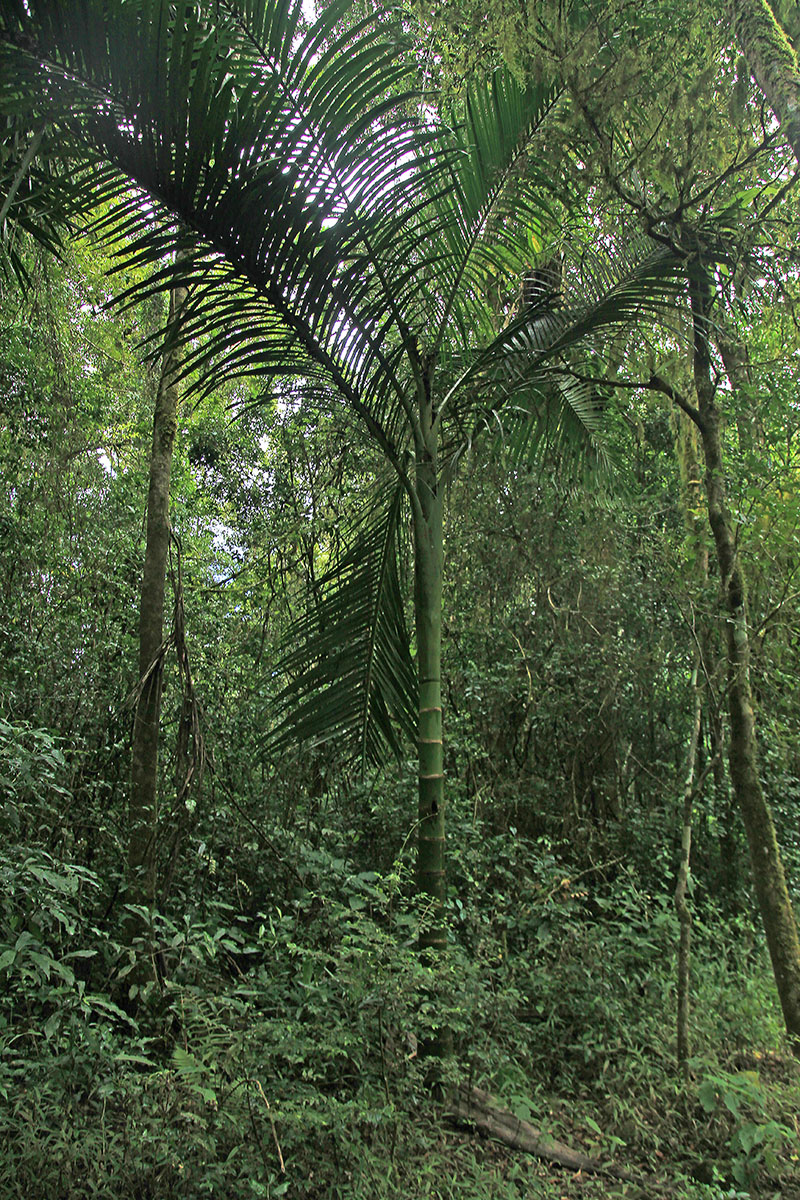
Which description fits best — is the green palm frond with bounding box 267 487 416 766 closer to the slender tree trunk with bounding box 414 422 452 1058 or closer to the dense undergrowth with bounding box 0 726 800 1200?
the slender tree trunk with bounding box 414 422 452 1058

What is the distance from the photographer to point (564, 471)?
17.0ft

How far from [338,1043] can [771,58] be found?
14.0ft

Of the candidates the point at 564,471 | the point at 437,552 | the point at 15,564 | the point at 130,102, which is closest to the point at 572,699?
the point at 564,471

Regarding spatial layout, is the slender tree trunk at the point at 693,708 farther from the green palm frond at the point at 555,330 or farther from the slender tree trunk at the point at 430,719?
the green palm frond at the point at 555,330

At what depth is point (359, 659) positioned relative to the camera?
3764 mm

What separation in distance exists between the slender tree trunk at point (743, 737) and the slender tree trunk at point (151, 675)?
292cm

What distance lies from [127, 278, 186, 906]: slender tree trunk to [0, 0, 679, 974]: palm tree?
905mm

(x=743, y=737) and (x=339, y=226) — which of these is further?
(x=743, y=737)

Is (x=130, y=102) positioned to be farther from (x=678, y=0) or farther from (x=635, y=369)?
(x=635, y=369)

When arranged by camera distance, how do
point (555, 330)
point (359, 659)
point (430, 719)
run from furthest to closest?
point (555, 330) → point (359, 659) → point (430, 719)

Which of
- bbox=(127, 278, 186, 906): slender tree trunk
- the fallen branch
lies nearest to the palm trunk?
the fallen branch

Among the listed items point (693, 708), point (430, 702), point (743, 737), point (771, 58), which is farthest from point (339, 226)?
point (693, 708)

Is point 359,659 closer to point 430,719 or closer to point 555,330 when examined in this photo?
point 430,719

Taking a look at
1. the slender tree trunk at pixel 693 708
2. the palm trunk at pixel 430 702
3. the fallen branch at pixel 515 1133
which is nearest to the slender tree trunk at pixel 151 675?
the palm trunk at pixel 430 702
